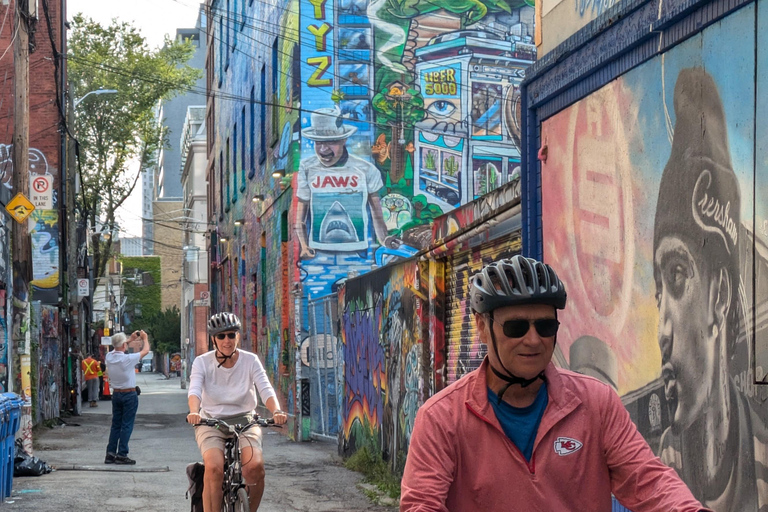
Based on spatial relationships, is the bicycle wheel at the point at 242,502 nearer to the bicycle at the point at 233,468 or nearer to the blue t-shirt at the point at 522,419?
the bicycle at the point at 233,468

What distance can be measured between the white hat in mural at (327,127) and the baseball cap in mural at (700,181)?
46.2 ft

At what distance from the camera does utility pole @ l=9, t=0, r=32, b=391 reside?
1741 cm

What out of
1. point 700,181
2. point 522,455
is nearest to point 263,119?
point 700,181

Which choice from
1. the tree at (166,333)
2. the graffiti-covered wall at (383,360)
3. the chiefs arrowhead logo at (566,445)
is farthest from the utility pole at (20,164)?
the tree at (166,333)

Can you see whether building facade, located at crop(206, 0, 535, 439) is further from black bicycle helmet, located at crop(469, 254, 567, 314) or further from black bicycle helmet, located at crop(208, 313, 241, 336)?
black bicycle helmet, located at crop(469, 254, 567, 314)

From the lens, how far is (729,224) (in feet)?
18.8

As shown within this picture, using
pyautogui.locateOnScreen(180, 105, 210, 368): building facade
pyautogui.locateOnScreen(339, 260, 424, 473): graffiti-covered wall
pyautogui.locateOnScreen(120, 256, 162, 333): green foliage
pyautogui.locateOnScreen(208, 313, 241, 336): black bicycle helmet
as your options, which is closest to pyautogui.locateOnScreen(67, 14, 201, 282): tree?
pyautogui.locateOnScreen(180, 105, 210, 368): building facade

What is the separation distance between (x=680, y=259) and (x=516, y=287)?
3.46 meters

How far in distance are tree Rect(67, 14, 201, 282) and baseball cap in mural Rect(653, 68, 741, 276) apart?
38872mm

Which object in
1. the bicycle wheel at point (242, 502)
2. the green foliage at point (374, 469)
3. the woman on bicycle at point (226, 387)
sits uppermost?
the woman on bicycle at point (226, 387)

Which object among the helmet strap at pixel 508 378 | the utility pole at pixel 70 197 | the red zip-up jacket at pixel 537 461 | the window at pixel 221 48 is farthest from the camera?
the window at pixel 221 48

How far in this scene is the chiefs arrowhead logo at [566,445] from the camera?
3.05 meters

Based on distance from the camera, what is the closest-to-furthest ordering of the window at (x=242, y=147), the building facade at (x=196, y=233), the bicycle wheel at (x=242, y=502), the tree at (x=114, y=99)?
the bicycle wheel at (x=242, y=502) < the window at (x=242, y=147) < the tree at (x=114, y=99) < the building facade at (x=196, y=233)

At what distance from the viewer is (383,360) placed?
45.9 feet
